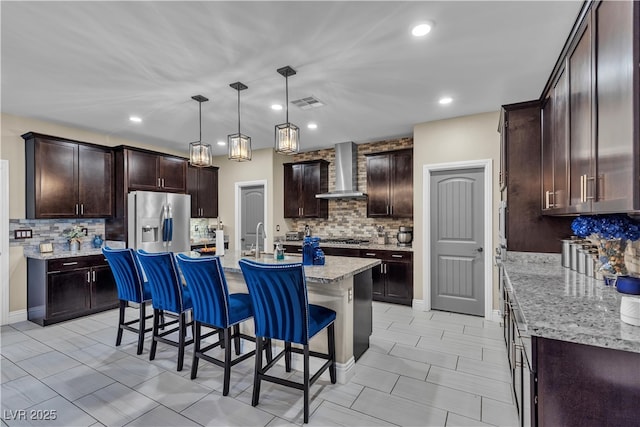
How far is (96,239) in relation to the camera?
4.81 metres

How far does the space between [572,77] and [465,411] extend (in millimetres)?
2392

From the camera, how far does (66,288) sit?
13.3 feet

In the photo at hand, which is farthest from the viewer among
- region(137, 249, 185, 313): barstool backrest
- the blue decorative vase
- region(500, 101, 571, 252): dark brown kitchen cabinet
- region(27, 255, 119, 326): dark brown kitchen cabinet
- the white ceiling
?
the blue decorative vase

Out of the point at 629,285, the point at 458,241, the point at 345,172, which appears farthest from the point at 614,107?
the point at 345,172

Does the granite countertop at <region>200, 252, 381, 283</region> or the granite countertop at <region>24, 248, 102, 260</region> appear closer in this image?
the granite countertop at <region>200, 252, 381, 283</region>

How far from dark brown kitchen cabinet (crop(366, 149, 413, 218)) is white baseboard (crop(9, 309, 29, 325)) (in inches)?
201

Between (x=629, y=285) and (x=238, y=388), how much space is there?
8.86ft

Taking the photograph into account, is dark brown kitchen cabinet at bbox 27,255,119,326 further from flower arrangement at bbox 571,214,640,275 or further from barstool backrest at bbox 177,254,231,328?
flower arrangement at bbox 571,214,640,275

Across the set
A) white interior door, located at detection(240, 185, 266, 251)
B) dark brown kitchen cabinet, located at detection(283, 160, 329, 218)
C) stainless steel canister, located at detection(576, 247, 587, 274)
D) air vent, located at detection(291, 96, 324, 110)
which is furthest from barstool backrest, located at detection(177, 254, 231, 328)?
white interior door, located at detection(240, 185, 266, 251)

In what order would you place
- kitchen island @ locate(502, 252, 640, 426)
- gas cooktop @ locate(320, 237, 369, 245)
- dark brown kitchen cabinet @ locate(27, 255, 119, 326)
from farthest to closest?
gas cooktop @ locate(320, 237, 369, 245), dark brown kitchen cabinet @ locate(27, 255, 119, 326), kitchen island @ locate(502, 252, 640, 426)

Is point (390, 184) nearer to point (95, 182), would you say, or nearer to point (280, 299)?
point (280, 299)

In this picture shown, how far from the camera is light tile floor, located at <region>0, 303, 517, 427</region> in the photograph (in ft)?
6.93

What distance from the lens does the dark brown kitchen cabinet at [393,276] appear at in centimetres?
464

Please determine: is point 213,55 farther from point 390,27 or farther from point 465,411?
point 465,411
